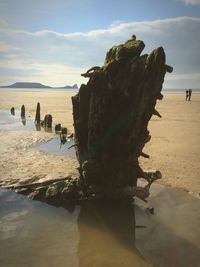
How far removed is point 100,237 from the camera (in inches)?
263

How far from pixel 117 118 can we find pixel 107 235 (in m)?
2.69

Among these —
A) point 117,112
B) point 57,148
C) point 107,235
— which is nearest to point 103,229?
point 107,235

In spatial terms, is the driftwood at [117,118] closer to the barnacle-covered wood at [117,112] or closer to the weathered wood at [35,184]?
the barnacle-covered wood at [117,112]

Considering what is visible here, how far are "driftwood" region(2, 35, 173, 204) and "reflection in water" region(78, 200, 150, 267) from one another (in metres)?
0.45

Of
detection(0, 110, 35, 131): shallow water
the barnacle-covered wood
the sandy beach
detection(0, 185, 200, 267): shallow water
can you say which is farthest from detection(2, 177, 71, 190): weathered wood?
detection(0, 110, 35, 131): shallow water

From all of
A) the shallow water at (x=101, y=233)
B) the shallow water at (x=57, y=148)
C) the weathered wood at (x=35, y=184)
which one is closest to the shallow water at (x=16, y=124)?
the shallow water at (x=57, y=148)

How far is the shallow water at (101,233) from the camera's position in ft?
18.9

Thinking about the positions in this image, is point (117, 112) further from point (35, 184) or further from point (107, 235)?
point (35, 184)

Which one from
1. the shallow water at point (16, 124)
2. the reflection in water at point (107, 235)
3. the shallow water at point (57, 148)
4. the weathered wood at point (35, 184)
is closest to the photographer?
the reflection in water at point (107, 235)

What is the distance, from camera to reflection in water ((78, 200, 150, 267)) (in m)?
5.76

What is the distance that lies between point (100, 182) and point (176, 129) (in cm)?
1418

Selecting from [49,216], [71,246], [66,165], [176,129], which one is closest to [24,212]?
[49,216]

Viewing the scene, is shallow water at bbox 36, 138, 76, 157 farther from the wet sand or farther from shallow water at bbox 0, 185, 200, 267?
shallow water at bbox 0, 185, 200, 267

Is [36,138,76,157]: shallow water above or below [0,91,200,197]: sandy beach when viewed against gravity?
below
